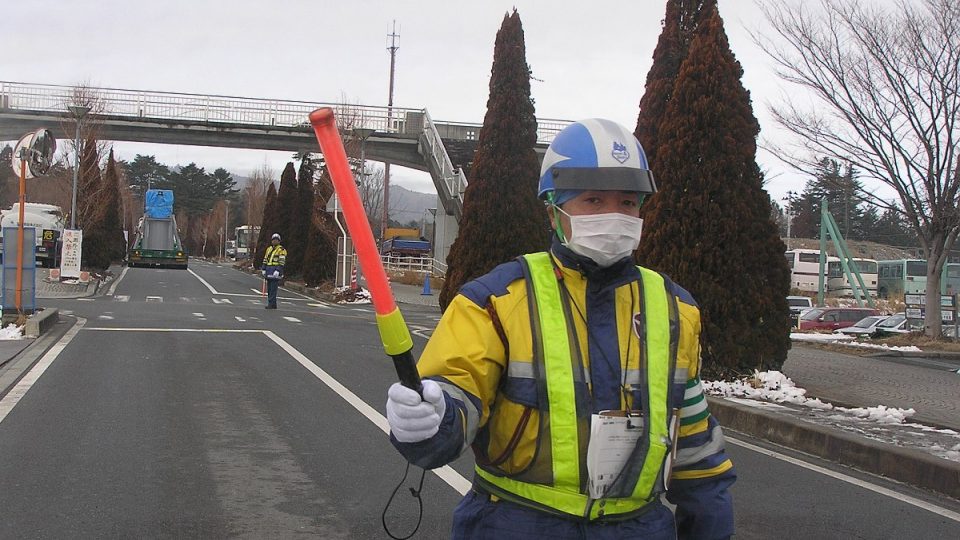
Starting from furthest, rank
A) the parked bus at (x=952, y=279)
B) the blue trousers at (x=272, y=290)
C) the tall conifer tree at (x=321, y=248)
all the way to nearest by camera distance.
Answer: the parked bus at (x=952, y=279) < the tall conifer tree at (x=321, y=248) < the blue trousers at (x=272, y=290)

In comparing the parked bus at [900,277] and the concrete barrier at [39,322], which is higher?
the parked bus at [900,277]

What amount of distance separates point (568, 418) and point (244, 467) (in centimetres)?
512

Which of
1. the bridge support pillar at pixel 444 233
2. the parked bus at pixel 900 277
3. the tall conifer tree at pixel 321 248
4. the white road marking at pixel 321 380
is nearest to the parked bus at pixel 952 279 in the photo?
the parked bus at pixel 900 277

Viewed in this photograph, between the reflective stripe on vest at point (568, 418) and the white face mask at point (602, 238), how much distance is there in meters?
0.11

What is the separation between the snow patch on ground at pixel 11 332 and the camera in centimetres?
1430

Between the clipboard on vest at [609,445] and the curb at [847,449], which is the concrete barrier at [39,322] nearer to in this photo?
the curb at [847,449]

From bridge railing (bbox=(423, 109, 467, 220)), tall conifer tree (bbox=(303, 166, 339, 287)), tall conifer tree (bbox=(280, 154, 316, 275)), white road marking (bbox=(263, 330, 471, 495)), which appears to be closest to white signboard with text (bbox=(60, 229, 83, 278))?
tall conifer tree (bbox=(303, 166, 339, 287))

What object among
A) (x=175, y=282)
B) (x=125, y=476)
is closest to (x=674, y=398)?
(x=125, y=476)

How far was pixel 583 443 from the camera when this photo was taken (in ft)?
7.20

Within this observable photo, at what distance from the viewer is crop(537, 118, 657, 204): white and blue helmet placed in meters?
2.35

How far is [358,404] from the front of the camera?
31.4 ft

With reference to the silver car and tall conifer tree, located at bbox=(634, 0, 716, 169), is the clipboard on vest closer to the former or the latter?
tall conifer tree, located at bbox=(634, 0, 716, 169)

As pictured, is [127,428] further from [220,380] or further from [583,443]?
[583,443]

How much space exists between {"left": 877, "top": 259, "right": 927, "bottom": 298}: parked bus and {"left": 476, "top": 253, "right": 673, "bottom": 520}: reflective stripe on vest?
50087 mm
